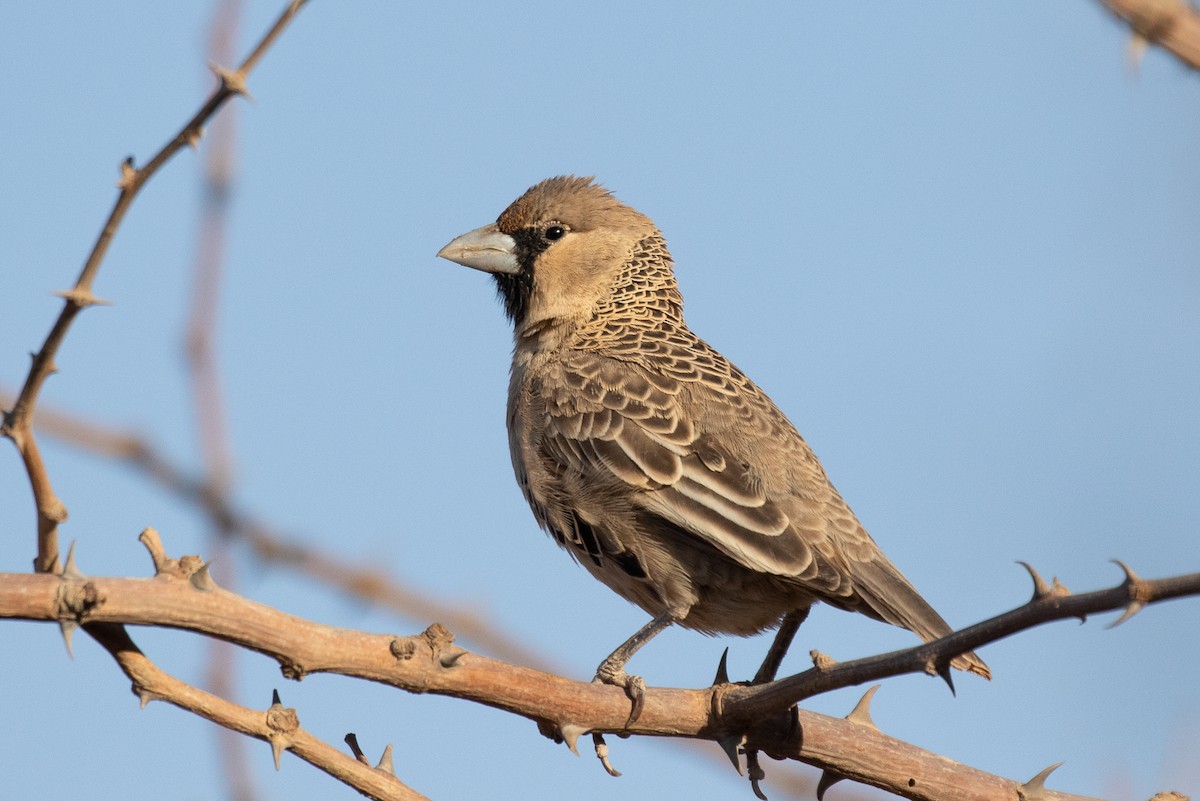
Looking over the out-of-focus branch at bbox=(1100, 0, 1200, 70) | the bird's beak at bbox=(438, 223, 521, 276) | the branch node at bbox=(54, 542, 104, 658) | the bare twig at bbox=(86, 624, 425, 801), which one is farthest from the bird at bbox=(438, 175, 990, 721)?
the out-of-focus branch at bbox=(1100, 0, 1200, 70)

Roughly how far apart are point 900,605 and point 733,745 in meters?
1.01

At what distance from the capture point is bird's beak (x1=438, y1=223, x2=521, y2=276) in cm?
760

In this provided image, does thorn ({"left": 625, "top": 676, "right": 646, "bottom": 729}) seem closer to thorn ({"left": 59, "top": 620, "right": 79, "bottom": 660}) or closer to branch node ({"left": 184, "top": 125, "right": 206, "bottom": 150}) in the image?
thorn ({"left": 59, "top": 620, "right": 79, "bottom": 660})

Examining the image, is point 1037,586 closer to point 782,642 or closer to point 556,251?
point 782,642

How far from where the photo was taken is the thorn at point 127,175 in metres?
2.52

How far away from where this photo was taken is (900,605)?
5.29 m

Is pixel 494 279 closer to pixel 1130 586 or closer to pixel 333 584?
pixel 333 584

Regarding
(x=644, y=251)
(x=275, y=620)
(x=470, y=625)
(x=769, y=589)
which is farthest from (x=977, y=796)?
(x=644, y=251)

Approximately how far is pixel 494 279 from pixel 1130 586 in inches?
216

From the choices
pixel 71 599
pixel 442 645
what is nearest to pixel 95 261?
pixel 71 599

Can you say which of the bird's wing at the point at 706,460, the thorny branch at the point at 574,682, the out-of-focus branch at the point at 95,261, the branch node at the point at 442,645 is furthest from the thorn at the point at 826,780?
the out-of-focus branch at the point at 95,261

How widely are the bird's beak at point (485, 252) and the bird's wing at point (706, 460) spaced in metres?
1.19

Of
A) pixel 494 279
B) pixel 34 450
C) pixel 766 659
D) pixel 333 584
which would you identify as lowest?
pixel 34 450

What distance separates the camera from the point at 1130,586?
258 cm
